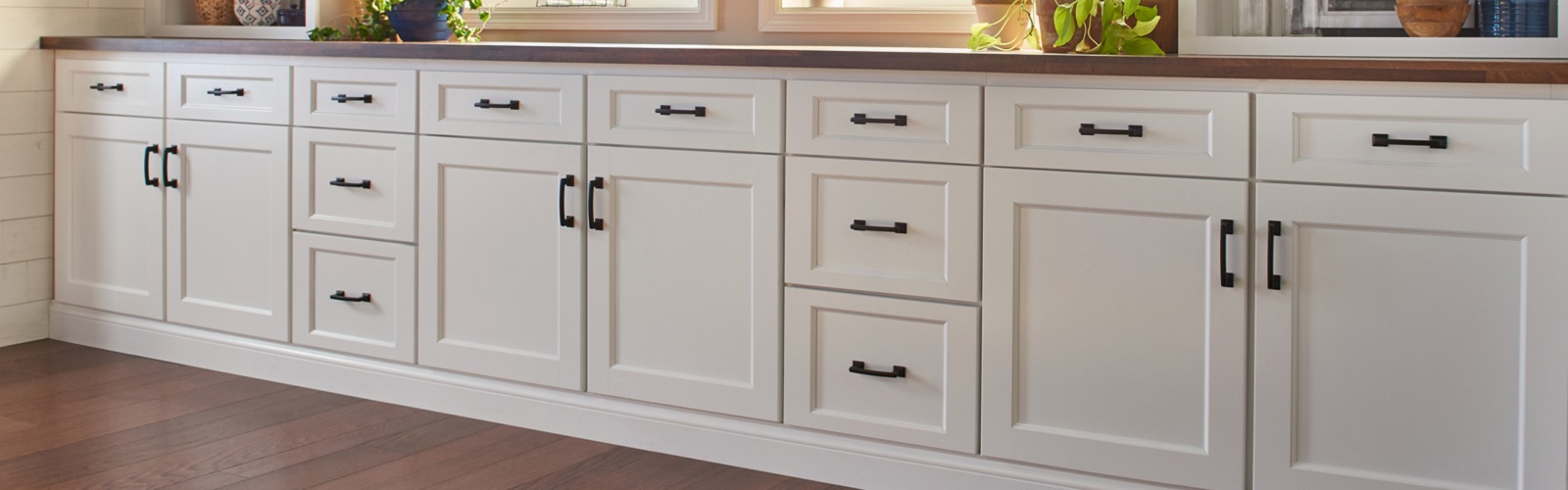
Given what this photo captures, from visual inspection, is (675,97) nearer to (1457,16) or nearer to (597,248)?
(597,248)

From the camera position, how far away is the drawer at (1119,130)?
2154 mm

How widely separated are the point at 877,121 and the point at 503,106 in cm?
84

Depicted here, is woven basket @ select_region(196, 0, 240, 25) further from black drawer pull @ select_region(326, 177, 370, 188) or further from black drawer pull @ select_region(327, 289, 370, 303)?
black drawer pull @ select_region(327, 289, 370, 303)

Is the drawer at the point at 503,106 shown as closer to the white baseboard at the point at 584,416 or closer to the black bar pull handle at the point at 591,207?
the black bar pull handle at the point at 591,207

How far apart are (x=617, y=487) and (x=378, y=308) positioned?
0.87 meters

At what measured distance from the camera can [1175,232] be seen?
2.21 m

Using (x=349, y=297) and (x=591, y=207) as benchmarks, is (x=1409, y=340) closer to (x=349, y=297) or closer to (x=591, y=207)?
(x=591, y=207)

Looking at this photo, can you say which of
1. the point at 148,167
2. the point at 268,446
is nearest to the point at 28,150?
the point at 148,167

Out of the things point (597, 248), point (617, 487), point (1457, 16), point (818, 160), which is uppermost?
point (1457, 16)

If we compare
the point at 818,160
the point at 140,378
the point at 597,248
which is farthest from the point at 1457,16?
the point at 140,378

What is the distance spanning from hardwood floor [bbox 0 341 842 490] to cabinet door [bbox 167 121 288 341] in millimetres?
171

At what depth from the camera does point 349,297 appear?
3104mm

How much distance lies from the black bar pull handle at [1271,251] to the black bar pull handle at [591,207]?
125cm

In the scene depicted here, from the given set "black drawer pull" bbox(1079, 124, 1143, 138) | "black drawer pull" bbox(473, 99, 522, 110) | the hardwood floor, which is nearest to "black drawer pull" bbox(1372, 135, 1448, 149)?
"black drawer pull" bbox(1079, 124, 1143, 138)
